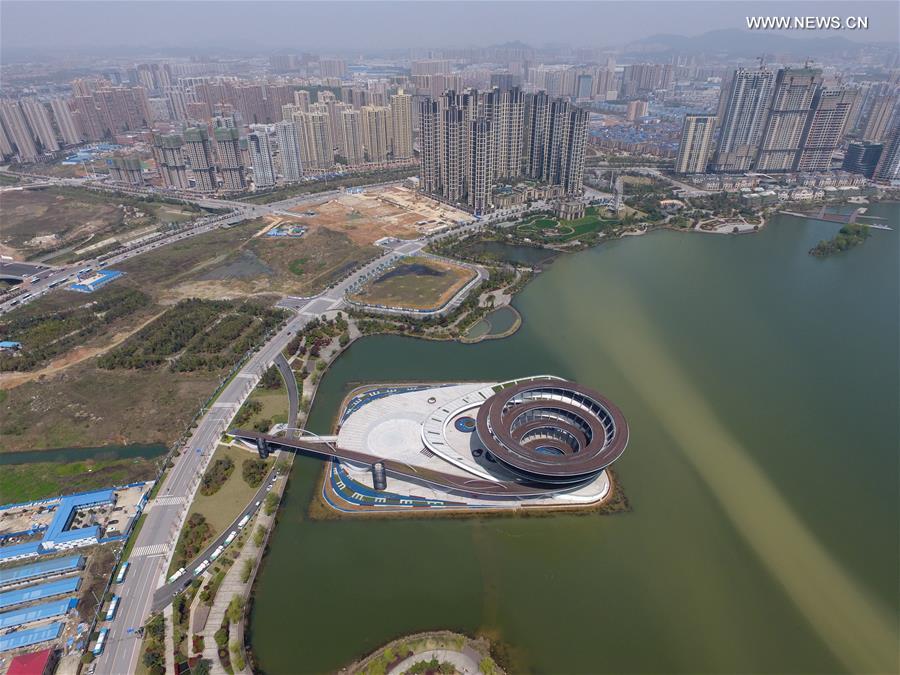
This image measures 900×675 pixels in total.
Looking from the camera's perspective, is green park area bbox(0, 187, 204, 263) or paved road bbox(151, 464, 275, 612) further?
green park area bbox(0, 187, 204, 263)

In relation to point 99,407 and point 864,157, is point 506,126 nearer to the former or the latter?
point 864,157

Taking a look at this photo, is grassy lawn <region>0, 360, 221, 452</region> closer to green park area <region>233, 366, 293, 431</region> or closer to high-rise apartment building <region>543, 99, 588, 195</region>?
green park area <region>233, 366, 293, 431</region>

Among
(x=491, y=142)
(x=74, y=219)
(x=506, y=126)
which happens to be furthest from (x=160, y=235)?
(x=506, y=126)

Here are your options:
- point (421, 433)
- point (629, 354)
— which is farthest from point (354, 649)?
point (629, 354)

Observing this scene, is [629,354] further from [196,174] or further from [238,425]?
[196,174]

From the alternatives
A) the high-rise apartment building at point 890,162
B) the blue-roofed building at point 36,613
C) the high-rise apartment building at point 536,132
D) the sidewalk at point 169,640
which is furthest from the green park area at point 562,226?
the blue-roofed building at point 36,613

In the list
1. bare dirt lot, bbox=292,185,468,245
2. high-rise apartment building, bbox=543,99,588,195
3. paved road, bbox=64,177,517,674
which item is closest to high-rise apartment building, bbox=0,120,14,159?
bare dirt lot, bbox=292,185,468,245
